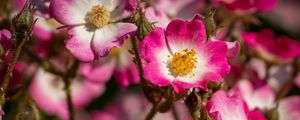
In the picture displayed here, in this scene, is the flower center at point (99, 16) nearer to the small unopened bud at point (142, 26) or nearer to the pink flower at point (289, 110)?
the small unopened bud at point (142, 26)

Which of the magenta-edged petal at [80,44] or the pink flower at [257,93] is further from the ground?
the magenta-edged petal at [80,44]

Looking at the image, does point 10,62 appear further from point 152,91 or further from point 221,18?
point 221,18

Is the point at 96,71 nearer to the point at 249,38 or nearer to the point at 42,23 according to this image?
the point at 42,23

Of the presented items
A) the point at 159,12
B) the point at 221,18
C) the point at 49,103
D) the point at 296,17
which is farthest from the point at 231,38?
the point at 296,17

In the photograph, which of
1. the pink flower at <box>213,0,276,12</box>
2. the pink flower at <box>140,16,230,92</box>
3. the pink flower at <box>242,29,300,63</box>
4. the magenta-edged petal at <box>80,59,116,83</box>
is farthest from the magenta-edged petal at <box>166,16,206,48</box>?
the magenta-edged petal at <box>80,59,116,83</box>

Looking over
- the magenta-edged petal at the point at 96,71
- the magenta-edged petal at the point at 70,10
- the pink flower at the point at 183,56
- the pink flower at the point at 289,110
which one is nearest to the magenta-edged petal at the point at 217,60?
the pink flower at the point at 183,56

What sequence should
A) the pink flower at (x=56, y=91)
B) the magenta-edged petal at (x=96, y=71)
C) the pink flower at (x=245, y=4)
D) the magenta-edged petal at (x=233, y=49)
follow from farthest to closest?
1. the pink flower at (x=56, y=91)
2. the magenta-edged petal at (x=96, y=71)
3. the pink flower at (x=245, y=4)
4. the magenta-edged petal at (x=233, y=49)
